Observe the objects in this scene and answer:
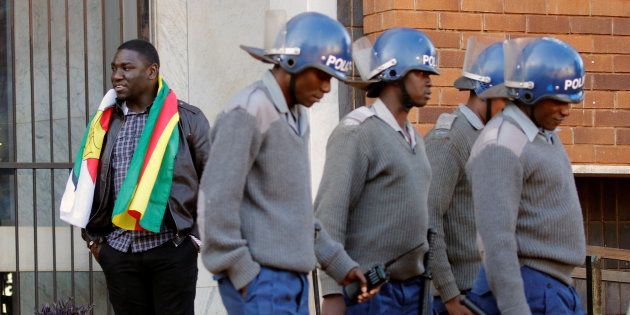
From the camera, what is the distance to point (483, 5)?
898cm

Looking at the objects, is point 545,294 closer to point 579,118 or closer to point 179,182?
point 179,182

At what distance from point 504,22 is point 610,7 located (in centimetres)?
73

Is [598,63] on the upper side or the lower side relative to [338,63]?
upper

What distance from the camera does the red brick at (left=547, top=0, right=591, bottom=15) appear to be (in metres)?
Result: 9.12

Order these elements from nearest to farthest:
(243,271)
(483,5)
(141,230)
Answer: (243,271), (141,230), (483,5)

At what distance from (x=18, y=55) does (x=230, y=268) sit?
4.26m

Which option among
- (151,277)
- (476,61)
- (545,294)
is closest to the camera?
(545,294)

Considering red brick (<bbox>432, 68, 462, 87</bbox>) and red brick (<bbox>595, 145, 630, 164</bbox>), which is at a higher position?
red brick (<bbox>432, 68, 462, 87</bbox>)

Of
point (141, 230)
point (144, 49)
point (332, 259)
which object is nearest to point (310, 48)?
point (332, 259)

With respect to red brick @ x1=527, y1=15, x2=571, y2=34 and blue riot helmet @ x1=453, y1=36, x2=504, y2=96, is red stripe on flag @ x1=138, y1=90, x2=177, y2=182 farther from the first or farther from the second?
red brick @ x1=527, y1=15, x2=571, y2=34

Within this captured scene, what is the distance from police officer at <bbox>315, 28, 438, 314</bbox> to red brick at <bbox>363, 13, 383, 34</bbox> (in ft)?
9.20

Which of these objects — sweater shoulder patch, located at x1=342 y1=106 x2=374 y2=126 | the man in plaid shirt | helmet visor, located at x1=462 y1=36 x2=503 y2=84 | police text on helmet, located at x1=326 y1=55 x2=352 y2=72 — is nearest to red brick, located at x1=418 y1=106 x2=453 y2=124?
helmet visor, located at x1=462 y1=36 x2=503 y2=84

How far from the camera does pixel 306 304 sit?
5.14m

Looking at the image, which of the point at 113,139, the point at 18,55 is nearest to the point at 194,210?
the point at 113,139
